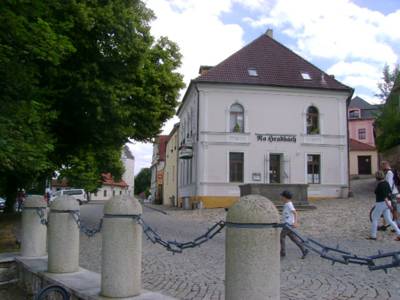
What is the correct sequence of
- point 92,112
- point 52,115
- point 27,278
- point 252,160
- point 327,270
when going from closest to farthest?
point 27,278
point 327,270
point 52,115
point 92,112
point 252,160

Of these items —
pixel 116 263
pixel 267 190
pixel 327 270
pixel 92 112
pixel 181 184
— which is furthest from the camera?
pixel 181 184

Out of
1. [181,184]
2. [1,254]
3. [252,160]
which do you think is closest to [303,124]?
[252,160]

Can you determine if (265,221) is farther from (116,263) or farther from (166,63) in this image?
(166,63)

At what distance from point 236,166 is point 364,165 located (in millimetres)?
36617

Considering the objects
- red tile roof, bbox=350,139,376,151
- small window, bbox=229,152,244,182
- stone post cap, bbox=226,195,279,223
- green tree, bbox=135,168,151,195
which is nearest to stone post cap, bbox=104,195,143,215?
stone post cap, bbox=226,195,279,223

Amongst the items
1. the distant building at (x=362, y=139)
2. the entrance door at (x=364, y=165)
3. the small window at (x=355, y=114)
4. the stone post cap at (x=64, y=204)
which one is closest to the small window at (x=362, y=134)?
the distant building at (x=362, y=139)

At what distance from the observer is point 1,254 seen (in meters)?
9.16

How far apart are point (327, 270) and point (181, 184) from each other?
3195 cm

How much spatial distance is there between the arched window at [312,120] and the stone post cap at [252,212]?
99.8 ft

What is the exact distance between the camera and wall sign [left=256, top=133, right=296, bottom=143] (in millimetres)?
32594

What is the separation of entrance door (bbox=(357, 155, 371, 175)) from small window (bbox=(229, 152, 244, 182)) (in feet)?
118

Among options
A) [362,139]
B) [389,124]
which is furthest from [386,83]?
[362,139]

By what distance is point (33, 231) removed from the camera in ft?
27.9

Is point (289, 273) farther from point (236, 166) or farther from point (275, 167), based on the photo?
point (275, 167)
